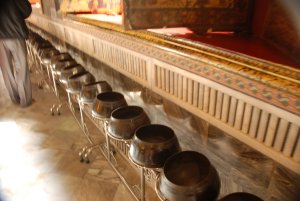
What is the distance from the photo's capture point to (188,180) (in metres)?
1.34

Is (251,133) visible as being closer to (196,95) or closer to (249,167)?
(249,167)

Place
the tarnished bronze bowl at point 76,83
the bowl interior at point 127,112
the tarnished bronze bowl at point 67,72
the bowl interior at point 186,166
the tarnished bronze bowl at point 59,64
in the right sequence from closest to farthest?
the bowl interior at point 186,166
the bowl interior at point 127,112
the tarnished bronze bowl at point 76,83
the tarnished bronze bowl at point 67,72
the tarnished bronze bowl at point 59,64

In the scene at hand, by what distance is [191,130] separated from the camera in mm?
1856

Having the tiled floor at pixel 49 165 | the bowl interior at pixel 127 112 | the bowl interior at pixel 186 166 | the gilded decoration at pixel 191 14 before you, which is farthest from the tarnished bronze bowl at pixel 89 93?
the bowl interior at pixel 186 166

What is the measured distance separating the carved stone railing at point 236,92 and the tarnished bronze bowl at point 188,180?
26cm

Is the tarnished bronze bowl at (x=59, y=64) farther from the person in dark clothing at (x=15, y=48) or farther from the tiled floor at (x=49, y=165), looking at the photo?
the person in dark clothing at (x=15, y=48)

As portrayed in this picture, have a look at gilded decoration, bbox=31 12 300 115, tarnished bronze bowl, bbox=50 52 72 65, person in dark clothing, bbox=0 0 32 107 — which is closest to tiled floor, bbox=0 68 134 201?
person in dark clothing, bbox=0 0 32 107

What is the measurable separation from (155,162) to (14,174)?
2050 mm

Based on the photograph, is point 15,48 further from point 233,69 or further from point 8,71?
point 233,69

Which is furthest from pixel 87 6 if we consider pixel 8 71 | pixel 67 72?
pixel 8 71

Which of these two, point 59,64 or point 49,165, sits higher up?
point 59,64

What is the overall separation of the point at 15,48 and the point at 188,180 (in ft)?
13.0

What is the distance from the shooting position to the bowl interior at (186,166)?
4.45 ft

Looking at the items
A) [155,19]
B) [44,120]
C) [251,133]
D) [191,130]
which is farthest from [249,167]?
[44,120]
